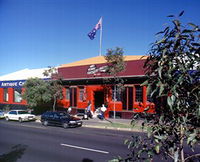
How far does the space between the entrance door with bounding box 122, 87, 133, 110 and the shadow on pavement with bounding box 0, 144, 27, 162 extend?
527 inches

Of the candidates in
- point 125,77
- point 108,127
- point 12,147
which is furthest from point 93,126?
point 12,147

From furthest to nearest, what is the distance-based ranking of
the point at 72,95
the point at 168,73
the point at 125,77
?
1. the point at 72,95
2. the point at 125,77
3. the point at 168,73

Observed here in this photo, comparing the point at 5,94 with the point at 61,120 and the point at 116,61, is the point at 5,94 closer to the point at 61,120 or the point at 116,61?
the point at 61,120

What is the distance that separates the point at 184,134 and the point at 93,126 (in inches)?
656

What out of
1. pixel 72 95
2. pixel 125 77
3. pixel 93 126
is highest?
pixel 125 77

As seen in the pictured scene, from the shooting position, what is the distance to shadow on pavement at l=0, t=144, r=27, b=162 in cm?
792

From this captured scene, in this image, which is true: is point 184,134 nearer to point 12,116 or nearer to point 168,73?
point 168,73

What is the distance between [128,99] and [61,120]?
7992mm

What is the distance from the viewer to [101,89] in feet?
78.5

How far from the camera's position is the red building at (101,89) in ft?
69.5

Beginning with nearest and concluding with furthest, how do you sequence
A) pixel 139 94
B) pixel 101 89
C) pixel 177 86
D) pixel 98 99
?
pixel 177 86 < pixel 139 94 < pixel 101 89 < pixel 98 99

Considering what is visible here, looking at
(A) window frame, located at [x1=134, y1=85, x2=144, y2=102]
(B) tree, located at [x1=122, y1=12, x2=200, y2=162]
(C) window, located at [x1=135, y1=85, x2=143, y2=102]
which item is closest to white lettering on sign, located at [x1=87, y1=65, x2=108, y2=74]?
(A) window frame, located at [x1=134, y1=85, x2=144, y2=102]

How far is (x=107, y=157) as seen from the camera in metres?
8.20

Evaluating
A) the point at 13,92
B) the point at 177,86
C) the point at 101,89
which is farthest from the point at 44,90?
the point at 177,86
